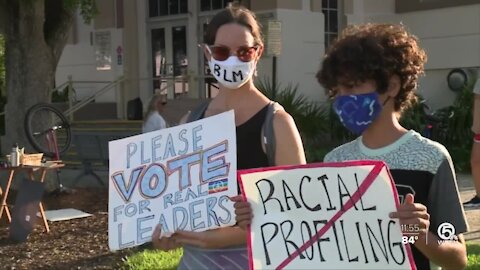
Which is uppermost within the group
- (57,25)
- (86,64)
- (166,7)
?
(166,7)

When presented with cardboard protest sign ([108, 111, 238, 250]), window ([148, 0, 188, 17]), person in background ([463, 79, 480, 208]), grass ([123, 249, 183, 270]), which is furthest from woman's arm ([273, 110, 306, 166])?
window ([148, 0, 188, 17])

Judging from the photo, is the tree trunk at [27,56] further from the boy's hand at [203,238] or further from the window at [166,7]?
the boy's hand at [203,238]

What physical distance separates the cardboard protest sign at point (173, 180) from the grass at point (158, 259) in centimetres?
366

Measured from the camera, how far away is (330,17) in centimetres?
1736

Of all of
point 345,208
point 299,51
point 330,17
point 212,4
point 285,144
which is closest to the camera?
point 345,208

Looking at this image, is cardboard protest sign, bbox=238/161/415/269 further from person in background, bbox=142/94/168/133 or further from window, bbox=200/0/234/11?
window, bbox=200/0/234/11

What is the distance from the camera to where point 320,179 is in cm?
240

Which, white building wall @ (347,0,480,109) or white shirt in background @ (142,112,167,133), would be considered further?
white building wall @ (347,0,480,109)

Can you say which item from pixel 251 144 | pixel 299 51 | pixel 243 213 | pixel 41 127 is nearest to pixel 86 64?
pixel 299 51

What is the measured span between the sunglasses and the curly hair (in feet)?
1.45

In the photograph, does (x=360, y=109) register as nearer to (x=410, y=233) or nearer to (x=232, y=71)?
(x=410, y=233)

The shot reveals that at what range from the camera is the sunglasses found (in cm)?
288

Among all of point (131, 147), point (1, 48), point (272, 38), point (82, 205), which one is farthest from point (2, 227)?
point (1, 48)

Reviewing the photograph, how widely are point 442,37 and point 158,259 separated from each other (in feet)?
38.8
